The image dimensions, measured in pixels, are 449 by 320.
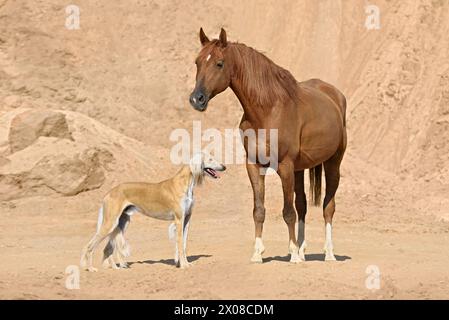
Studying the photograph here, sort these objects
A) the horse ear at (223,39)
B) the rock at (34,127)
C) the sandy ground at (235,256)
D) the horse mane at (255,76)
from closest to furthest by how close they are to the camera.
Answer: the sandy ground at (235,256)
the horse ear at (223,39)
the horse mane at (255,76)
the rock at (34,127)

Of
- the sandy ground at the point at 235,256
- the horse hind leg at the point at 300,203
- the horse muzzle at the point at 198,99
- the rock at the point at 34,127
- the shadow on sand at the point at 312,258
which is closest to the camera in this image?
the sandy ground at the point at 235,256

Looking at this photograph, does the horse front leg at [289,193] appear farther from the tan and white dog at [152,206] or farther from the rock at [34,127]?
the rock at [34,127]

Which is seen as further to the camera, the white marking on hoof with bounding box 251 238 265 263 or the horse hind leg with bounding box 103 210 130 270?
the horse hind leg with bounding box 103 210 130 270

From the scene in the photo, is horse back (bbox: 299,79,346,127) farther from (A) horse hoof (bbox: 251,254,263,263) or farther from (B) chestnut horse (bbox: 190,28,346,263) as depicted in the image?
(A) horse hoof (bbox: 251,254,263,263)

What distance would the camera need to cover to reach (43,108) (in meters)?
24.0

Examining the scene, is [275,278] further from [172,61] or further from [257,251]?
[172,61]

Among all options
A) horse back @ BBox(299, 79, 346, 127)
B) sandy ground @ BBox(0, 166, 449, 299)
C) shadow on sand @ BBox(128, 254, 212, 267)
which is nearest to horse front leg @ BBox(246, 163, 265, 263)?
sandy ground @ BBox(0, 166, 449, 299)

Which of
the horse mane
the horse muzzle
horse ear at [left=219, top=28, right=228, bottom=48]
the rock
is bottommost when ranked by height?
the horse muzzle

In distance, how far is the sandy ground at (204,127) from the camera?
40.2 feet

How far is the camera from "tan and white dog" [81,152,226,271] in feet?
41.9

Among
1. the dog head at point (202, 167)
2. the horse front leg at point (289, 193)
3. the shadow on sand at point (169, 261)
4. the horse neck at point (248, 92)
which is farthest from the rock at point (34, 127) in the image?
the horse front leg at point (289, 193)

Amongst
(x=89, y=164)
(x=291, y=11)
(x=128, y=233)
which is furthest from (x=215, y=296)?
(x=291, y=11)

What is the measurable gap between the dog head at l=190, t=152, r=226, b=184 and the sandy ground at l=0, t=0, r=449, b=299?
1.27 metres

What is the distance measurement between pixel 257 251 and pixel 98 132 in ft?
37.1
